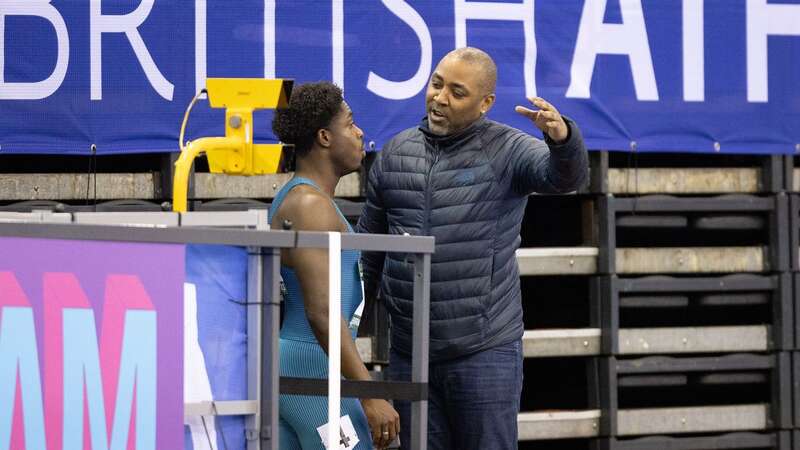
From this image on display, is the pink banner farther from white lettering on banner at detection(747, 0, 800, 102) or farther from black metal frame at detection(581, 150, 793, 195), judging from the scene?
white lettering on banner at detection(747, 0, 800, 102)

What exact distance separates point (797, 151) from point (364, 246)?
414 cm

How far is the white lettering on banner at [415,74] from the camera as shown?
6.64m

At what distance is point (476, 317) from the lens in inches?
198

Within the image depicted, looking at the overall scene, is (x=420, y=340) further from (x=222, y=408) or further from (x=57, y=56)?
(x=57, y=56)

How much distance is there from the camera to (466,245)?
509cm

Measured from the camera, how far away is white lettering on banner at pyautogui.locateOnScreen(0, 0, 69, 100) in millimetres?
6255

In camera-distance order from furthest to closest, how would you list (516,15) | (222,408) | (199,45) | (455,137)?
1. (516,15)
2. (199,45)
3. (455,137)
4. (222,408)

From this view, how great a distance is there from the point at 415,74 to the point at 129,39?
4.36ft

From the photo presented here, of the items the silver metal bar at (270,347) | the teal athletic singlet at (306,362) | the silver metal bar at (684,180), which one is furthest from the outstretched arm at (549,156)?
the silver metal bar at (684,180)

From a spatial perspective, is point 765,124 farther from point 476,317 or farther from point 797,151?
point 476,317

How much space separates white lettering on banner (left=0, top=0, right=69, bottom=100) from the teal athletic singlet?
93.1 inches

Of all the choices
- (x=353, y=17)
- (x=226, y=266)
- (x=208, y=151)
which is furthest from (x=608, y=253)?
(x=226, y=266)

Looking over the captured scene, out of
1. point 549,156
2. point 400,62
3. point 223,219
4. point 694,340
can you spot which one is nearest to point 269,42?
point 400,62

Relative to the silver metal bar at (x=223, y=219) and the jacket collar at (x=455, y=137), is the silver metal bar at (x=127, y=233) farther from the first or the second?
the jacket collar at (x=455, y=137)
